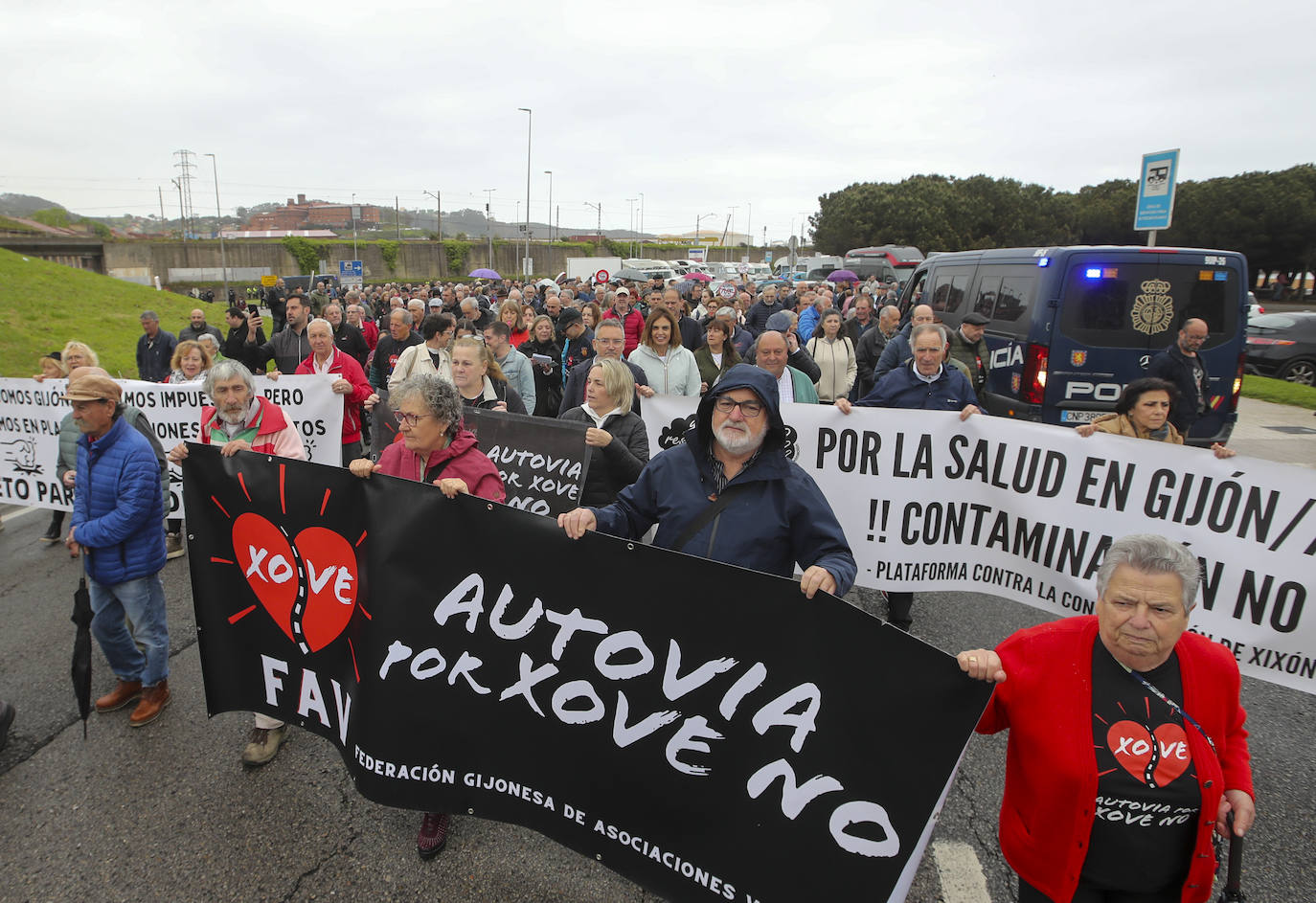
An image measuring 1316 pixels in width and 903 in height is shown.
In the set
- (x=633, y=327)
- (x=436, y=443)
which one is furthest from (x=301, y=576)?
(x=633, y=327)

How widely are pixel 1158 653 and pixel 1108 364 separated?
240 inches

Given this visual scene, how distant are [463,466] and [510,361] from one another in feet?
12.4

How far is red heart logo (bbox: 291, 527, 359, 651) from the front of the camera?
281 centimetres

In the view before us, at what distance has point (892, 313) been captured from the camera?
27.4 ft

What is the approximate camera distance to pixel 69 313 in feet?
65.4

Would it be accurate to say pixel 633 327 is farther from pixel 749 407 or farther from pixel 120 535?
pixel 749 407

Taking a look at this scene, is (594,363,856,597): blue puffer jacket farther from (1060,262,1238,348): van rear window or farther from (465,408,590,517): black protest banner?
(1060,262,1238,348): van rear window

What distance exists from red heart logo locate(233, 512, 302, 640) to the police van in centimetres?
668

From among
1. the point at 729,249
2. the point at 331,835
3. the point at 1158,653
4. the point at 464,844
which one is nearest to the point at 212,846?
the point at 331,835

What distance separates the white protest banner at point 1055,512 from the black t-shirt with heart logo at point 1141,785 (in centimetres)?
176

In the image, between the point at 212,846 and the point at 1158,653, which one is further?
the point at 212,846

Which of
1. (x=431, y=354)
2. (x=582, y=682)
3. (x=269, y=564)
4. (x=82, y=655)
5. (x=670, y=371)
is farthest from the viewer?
(x=431, y=354)

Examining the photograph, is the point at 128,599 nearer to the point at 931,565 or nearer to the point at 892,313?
the point at 931,565

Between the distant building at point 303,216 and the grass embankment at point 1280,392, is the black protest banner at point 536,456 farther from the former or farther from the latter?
the distant building at point 303,216
